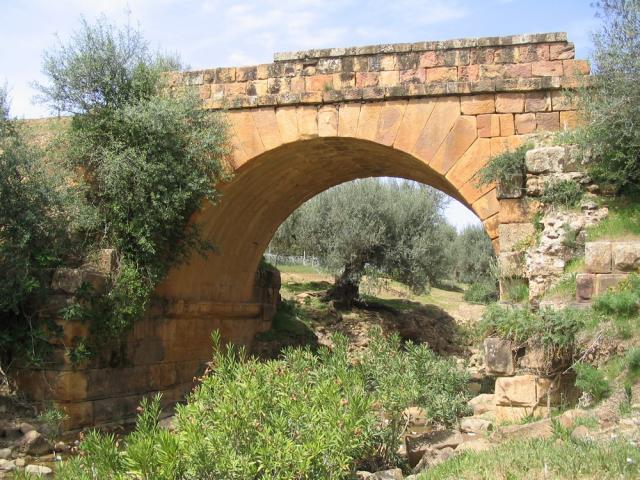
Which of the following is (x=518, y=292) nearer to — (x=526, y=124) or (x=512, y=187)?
(x=512, y=187)

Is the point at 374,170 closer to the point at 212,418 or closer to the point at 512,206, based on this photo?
the point at 512,206

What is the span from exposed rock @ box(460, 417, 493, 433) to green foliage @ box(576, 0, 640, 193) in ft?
9.88

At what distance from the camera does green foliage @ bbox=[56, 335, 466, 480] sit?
4.94 meters

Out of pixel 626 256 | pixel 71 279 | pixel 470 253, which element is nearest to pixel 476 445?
pixel 626 256

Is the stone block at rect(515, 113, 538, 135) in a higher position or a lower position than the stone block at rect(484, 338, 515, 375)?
higher

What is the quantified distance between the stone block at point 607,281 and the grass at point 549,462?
2.31 m

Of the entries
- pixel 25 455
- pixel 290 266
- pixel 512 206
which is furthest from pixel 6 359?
pixel 290 266

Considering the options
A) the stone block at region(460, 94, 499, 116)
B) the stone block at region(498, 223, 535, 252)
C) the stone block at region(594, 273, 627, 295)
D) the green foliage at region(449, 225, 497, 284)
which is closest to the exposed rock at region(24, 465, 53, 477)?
the stone block at region(498, 223, 535, 252)

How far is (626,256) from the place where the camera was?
7.02 metres

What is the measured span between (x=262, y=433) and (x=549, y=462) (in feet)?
6.71

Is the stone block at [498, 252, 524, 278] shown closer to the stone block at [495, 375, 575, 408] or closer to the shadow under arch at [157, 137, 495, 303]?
the stone block at [495, 375, 575, 408]

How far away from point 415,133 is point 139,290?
424 centimetres

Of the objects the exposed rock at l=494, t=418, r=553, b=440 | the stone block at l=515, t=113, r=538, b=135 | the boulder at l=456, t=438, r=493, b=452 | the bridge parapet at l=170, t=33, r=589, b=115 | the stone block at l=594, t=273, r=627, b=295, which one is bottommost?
the boulder at l=456, t=438, r=493, b=452

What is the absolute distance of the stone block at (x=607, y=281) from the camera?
6.95 metres
